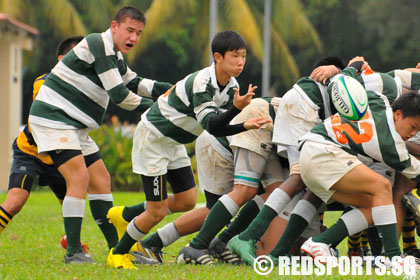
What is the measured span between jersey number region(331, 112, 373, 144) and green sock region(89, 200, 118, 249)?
2.24m

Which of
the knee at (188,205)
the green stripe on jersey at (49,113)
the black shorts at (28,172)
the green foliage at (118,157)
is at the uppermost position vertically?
the green stripe on jersey at (49,113)

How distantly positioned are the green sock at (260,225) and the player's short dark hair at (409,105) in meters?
1.16

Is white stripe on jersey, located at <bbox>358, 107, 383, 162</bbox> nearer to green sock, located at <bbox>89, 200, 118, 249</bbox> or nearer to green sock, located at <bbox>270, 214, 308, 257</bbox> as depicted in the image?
green sock, located at <bbox>270, 214, 308, 257</bbox>

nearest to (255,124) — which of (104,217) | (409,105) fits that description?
(409,105)

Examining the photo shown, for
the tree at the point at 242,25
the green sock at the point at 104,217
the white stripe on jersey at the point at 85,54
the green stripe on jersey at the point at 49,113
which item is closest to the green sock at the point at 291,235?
the green sock at the point at 104,217

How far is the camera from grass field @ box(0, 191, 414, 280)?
5230 mm

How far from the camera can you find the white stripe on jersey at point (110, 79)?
240 inches

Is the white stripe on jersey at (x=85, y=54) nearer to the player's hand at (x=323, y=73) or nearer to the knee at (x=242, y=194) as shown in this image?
the knee at (x=242, y=194)

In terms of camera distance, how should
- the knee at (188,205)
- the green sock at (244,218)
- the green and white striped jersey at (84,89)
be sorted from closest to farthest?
the green and white striped jersey at (84,89) → the green sock at (244,218) → the knee at (188,205)

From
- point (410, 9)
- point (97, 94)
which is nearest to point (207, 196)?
point (97, 94)

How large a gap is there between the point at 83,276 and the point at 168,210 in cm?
148

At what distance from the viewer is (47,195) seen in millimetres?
15125

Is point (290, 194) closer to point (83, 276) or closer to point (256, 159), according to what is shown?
point (256, 159)

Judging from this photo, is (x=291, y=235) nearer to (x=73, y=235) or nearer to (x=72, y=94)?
(x=73, y=235)
